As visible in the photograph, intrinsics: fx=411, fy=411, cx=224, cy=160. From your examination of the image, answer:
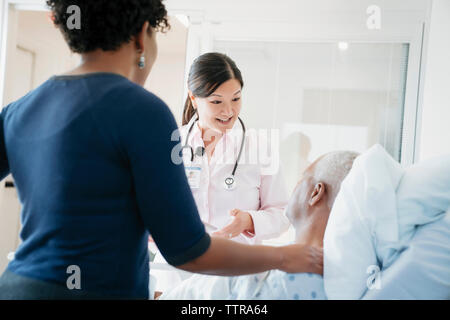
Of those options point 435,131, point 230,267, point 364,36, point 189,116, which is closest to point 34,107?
point 230,267

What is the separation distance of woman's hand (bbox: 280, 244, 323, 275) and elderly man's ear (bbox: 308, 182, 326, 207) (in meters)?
0.16

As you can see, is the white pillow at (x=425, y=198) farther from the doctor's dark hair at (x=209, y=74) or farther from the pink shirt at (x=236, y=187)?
the doctor's dark hair at (x=209, y=74)

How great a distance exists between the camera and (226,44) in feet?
8.63

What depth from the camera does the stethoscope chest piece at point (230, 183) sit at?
5.73ft

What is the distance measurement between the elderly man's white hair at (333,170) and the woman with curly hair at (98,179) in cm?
47

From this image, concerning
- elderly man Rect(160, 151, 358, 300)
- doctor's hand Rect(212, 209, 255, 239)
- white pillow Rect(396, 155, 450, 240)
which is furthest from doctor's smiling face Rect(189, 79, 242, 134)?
white pillow Rect(396, 155, 450, 240)

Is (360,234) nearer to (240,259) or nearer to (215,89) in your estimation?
(240,259)

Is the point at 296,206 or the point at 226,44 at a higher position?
the point at 226,44

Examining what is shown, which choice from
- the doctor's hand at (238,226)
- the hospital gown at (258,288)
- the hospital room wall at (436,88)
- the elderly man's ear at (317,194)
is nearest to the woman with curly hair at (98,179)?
the hospital gown at (258,288)

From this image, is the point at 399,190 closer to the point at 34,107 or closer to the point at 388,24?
the point at 34,107

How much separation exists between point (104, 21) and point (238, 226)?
990 mm

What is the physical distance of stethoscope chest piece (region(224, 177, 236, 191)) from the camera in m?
1.75

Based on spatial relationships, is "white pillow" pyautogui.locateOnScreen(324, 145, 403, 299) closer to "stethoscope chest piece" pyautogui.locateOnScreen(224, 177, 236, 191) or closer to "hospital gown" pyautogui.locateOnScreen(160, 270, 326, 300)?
"hospital gown" pyautogui.locateOnScreen(160, 270, 326, 300)
